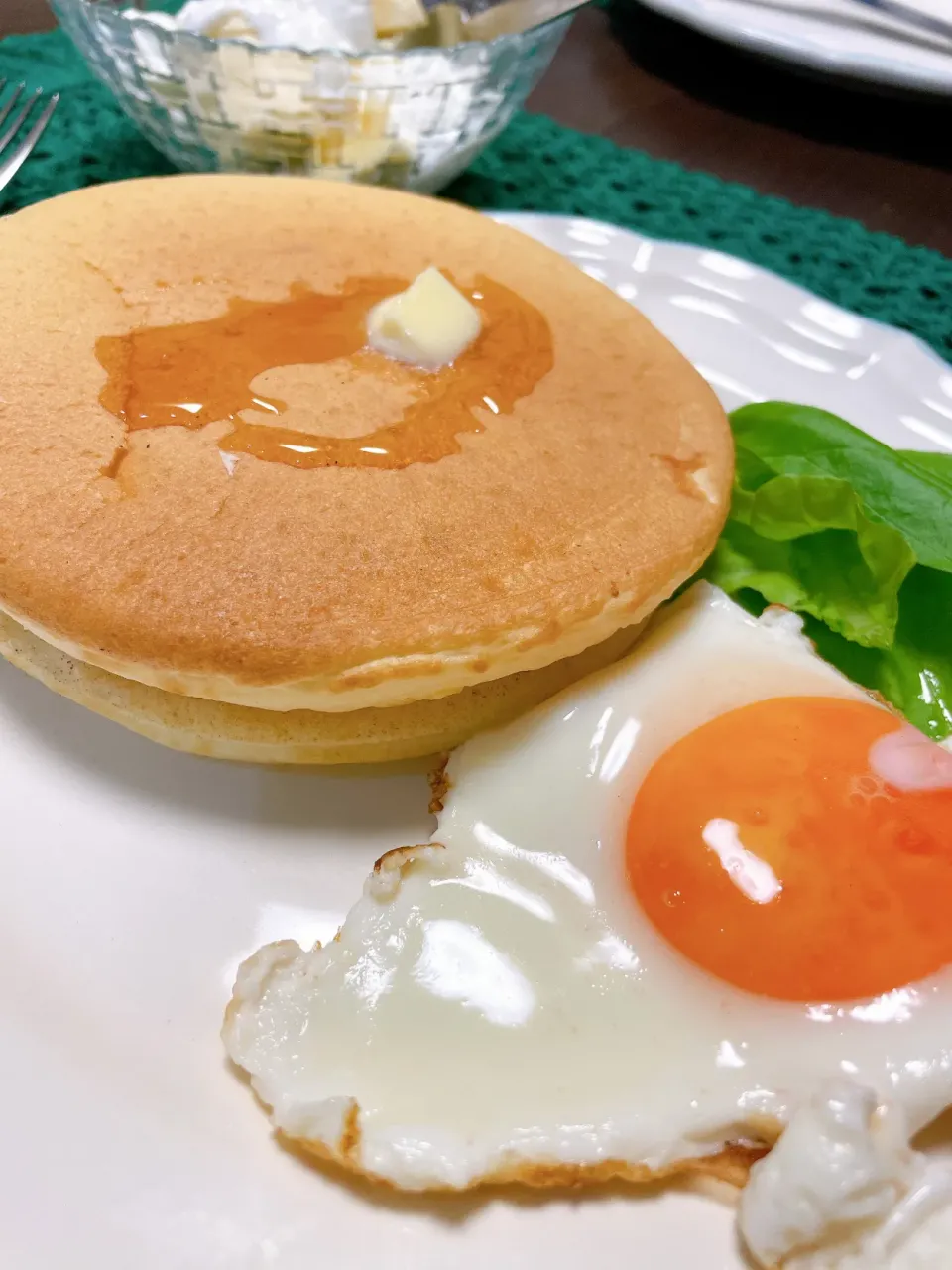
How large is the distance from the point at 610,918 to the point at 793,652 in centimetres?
53

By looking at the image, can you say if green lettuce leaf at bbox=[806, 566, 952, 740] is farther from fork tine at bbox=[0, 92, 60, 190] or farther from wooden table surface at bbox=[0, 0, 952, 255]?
fork tine at bbox=[0, 92, 60, 190]

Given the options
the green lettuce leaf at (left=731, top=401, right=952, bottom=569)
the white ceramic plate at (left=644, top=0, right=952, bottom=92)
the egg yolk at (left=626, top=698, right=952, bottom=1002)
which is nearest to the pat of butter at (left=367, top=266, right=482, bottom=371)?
the green lettuce leaf at (left=731, top=401, right=952, bottom=569)

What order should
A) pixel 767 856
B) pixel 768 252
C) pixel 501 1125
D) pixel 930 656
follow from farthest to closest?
pixel 768 252, pixel 930 656, pixel 767 856, pixel 501 1125

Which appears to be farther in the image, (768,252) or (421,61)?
(768,252)

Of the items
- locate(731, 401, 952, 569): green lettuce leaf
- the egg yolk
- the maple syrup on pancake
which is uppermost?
the maple syrup on pancake

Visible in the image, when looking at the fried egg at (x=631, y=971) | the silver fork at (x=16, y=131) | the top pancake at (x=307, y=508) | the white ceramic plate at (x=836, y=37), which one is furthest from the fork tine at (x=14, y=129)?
the white ceramic plate at (x=836, y=37)

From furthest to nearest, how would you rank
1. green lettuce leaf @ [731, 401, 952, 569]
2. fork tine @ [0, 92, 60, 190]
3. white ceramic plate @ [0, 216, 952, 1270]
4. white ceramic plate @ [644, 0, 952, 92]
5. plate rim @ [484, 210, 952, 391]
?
white ceramic plate @ [644, 0, 952, 92]
fork tine @ [0, 92, 60, 190]
plate rim @ [484, 210, 952, 391]
green lettuce leaf @ [731, 401, 952, 569]
white ceramic plate @ [0, 216, 952, 1270]

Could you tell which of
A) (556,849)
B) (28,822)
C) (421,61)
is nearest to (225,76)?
(421,61)

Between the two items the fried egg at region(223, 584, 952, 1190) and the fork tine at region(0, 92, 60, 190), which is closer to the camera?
the fried egg at region(223, 584, 952, 1190)

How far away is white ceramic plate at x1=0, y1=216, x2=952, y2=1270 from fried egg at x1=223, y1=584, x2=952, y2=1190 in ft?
0.19

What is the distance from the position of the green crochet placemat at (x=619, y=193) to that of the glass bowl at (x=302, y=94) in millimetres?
246

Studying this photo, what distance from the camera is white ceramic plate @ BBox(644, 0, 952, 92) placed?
3189 millimetres

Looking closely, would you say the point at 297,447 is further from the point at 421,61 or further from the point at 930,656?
the point at 421,61

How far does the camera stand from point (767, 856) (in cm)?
122
